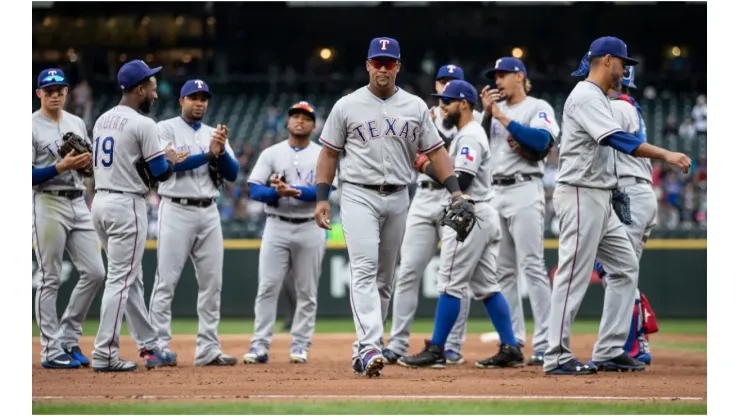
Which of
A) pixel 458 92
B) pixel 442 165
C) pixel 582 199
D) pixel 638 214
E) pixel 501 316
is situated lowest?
pixel 501 316

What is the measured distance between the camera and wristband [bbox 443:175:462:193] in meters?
7.15

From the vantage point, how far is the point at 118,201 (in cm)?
Result: 770

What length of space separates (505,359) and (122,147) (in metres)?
3.19

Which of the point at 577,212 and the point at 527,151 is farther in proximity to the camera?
the point at 527,151

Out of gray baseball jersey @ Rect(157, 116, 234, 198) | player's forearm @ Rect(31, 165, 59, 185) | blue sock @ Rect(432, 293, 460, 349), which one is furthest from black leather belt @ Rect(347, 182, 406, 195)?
player's forearm @ Rect(31, 165, 59, 185)

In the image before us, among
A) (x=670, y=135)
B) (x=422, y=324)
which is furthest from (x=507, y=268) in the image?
(x=670, y=135)

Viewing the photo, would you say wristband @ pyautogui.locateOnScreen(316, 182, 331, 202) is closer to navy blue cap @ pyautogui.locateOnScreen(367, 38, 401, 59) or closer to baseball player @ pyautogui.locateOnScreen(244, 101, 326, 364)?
navy blue cap @ pyautogui.locateOnScreen(367, 38, 401, 59)

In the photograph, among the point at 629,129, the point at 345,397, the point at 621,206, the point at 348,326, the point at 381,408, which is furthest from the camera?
the point at 348,326

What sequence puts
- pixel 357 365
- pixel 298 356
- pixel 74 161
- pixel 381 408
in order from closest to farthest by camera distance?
pixel 381 408
pixel 357 365
pixel 74 161
pixel 298 356

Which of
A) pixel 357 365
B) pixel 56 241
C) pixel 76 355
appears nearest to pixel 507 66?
pixel 357 365

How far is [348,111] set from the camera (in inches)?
280

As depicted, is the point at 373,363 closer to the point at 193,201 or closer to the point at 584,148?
the point at 584,148

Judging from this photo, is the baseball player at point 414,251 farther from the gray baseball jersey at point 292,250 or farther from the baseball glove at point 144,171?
the baseball glove at point 144,171

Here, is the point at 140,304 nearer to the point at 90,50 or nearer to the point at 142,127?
the point at 142,127
